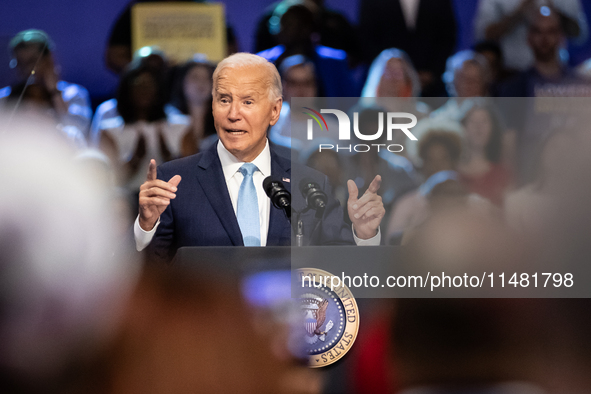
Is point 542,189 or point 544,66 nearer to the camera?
point 542,189

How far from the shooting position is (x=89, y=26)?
103 inches

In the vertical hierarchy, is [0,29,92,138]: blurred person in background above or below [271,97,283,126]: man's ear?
above

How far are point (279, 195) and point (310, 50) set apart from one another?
114 centimetres

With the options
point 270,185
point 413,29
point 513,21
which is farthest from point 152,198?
point 513,21

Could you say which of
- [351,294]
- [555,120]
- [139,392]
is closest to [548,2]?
[555,120]

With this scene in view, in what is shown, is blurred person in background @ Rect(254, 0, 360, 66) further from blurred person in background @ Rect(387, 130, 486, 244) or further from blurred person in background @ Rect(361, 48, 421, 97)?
blurred person in background @ Rect(387, 130, 486, 244)

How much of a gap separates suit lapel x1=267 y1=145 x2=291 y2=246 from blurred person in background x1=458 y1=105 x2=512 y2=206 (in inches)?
16.0

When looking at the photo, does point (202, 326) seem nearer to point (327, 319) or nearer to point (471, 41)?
point (327, 319)

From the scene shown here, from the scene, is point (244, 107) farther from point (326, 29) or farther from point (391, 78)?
point (326, 29)

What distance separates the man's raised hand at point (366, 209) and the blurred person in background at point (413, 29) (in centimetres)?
121

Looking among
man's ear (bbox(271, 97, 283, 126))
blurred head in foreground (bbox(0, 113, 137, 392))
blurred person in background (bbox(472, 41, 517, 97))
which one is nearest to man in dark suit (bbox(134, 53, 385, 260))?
man's ear (bbox(271, 97, 283, 126))

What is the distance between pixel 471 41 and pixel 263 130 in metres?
1.42

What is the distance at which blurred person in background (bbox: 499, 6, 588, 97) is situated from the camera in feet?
7.22

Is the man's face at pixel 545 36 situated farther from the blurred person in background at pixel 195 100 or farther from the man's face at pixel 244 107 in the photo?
the man's face at pixel 244 107
